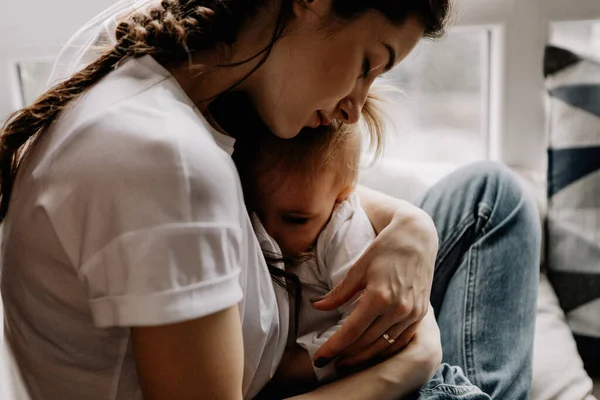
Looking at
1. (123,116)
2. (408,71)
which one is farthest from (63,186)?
(408,71)

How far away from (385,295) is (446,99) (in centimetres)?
83

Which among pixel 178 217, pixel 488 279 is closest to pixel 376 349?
pixel 488 279

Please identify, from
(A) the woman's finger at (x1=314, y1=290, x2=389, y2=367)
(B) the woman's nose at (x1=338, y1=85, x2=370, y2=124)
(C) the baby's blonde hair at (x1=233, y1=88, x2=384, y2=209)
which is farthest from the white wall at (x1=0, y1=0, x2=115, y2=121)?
(A) the woman's finger at (x1=314, y1=290, x2=389, y2=367)

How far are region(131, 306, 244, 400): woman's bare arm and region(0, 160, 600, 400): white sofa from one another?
64 centimetres

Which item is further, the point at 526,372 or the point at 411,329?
the point at 526,372

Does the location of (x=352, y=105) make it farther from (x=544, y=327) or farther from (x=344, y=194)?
(x=544, y=327)

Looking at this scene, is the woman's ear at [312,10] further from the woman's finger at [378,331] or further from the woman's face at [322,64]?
the woman's finger at [378,331]

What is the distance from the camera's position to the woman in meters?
0.46

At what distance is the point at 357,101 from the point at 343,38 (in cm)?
9

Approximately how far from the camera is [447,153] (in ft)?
4.93

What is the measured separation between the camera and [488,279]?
36.9 inches

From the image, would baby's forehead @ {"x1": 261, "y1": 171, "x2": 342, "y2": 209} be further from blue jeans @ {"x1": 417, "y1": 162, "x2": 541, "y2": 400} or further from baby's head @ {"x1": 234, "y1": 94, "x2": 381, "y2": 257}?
blue jeans @ {"x1": 417, "y1": 162, "x2": 541, "y2": 400}

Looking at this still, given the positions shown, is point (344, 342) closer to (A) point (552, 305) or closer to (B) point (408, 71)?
(A) point (552, 305)

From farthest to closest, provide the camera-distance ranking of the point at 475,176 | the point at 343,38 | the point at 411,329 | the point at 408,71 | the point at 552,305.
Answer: the point at 408,71, the point at 552,305, the point at 475,176, the point at 411,329, the point at 343,38
